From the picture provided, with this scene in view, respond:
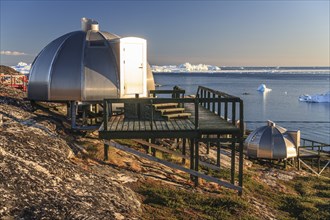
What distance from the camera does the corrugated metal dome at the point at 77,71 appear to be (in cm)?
1591

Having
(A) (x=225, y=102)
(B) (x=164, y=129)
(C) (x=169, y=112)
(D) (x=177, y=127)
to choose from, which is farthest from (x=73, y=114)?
(A) (x=225, y=102)

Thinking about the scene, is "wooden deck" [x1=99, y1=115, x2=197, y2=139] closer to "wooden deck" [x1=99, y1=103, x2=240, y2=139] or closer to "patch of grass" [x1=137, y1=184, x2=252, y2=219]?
"wooden deck" [x1=99, y1=103, x2=240, y2=139]

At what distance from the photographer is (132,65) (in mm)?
16422

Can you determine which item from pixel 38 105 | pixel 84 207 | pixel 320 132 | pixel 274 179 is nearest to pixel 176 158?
pixel 274 179

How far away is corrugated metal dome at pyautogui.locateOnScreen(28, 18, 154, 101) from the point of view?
15906 millimetres

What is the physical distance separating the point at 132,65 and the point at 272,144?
1510cm

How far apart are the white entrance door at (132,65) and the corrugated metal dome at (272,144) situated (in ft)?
45.9

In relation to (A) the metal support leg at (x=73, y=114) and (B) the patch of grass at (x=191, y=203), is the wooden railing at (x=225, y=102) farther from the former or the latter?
(A) the metal support leg at (x=73, y=114)

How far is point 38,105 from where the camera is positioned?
60.6 feet

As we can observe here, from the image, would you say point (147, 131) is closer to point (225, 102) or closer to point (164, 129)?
point (164, 129)

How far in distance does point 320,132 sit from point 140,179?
4635 cm

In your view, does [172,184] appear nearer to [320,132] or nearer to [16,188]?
[16,188]

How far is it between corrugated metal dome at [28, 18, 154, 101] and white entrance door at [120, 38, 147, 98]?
1.11 feet

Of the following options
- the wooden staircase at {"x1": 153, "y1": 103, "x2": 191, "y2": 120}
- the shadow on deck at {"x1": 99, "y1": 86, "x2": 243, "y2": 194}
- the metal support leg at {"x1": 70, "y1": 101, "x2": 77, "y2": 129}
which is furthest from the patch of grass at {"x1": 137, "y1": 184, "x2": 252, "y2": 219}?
the metal support leg at {"x1": 70, "y1": 101, "x2": 77, "y2": 129}
